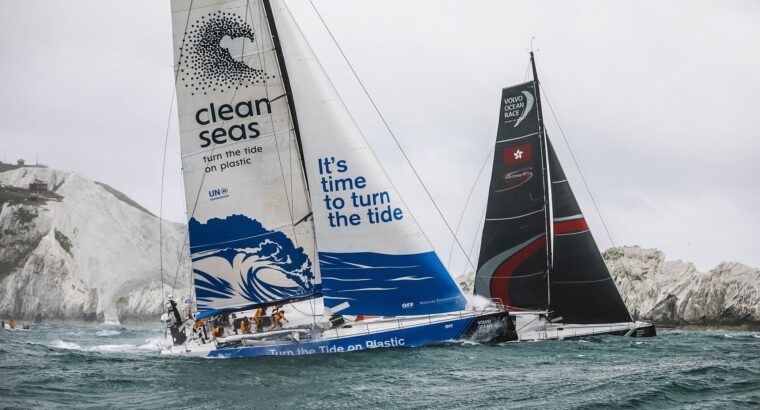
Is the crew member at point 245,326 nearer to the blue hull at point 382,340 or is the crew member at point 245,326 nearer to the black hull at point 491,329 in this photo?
the blue hull at point 382,340

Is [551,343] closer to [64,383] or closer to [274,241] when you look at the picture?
[274,241]

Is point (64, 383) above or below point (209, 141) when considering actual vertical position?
below

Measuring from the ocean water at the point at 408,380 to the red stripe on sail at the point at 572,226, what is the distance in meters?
7.06

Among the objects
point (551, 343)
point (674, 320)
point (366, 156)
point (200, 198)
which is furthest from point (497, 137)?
point (674, 320)

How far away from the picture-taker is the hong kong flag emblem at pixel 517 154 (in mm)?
31078

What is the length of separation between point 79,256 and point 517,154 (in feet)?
268

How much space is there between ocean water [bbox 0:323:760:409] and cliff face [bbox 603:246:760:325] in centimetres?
2283

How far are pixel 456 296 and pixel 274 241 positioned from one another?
218 inches

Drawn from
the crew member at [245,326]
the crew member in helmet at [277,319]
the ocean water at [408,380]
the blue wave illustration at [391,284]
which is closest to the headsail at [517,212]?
the ocean water at [408,380]

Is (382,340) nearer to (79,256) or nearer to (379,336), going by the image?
(379,336)

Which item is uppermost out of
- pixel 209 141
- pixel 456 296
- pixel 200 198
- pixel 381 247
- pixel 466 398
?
pixel 209 141

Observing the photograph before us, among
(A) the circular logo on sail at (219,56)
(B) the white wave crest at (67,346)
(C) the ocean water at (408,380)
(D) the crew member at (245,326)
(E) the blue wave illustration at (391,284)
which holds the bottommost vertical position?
(C) the ocean water at (408,380)

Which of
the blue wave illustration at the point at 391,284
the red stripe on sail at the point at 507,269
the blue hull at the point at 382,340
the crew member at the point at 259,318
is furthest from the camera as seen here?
the red stripe on sail at the point at 507,269

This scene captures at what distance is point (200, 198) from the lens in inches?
910
